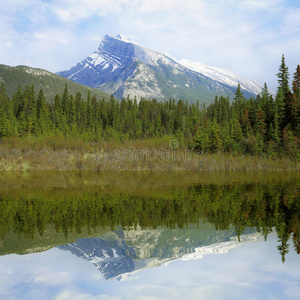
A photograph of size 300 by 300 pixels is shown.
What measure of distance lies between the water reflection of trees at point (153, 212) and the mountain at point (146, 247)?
916 mm

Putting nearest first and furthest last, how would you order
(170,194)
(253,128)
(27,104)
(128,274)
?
(128,274), (170,194), (253,128), (27,104)


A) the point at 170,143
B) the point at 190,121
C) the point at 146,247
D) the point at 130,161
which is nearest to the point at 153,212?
the point at 146,247

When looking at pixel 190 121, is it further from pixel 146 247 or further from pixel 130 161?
pixel 146 247

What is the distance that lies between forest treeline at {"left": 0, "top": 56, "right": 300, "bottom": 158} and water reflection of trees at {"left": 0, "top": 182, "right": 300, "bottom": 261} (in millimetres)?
46583

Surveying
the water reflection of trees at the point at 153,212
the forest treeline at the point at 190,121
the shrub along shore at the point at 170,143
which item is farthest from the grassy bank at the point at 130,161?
the water reflection of trees at the point at 153,212

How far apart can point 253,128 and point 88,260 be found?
70.1 meters

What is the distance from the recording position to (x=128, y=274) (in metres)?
9.84

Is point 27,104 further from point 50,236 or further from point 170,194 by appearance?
point 50,236

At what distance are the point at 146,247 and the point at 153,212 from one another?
18.6ft

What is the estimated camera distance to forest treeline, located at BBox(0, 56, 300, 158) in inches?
2734

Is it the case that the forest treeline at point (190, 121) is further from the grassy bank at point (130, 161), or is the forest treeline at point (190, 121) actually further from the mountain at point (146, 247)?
the mountain at point (146, 247)

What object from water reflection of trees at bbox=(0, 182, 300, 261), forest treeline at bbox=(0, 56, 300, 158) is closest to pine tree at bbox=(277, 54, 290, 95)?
forest treeline at bbox=(0, 56, 300, 158)

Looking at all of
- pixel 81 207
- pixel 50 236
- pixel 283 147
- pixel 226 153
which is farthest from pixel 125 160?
pixel 50 236

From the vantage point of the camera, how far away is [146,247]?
38.8 ft
